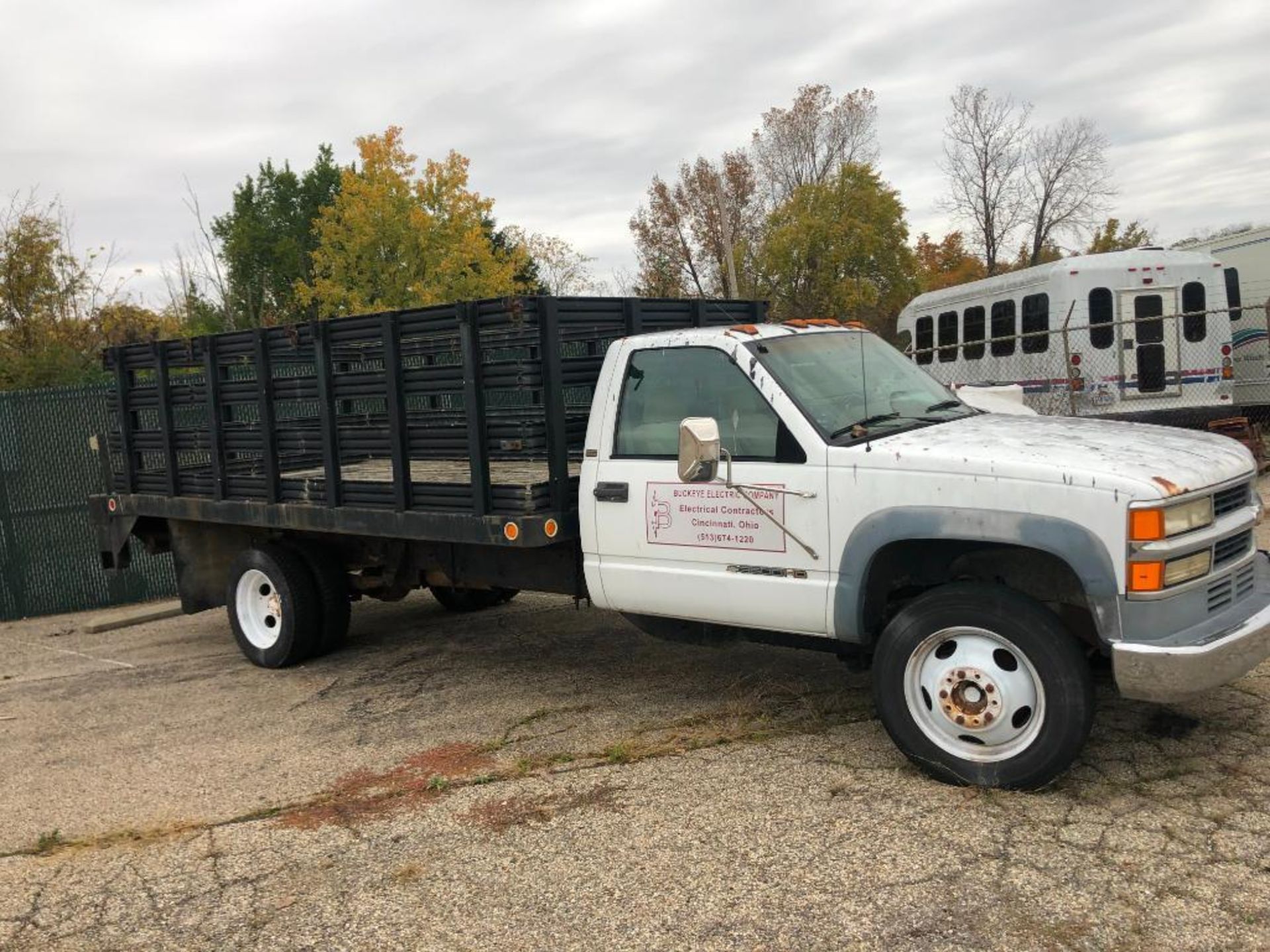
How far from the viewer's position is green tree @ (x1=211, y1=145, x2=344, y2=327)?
40250mm

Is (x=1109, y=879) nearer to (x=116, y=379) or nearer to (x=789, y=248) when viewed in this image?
(x=116, y=379)

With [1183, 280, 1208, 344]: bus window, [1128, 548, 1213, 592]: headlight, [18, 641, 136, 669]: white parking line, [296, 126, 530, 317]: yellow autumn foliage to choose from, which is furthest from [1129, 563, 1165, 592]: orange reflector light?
[296, 126, 530, 317]: yellow autumn foliage

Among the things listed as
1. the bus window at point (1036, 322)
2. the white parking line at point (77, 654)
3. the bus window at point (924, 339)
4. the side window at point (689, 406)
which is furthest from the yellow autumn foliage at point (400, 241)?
the side window at point (689, 406)

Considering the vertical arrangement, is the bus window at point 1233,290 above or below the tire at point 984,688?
above

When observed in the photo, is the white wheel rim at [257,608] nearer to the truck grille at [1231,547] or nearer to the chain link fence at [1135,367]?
the truck grille at [1231,547]

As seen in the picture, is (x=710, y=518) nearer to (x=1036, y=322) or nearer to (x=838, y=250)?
(x=1036, y=322)

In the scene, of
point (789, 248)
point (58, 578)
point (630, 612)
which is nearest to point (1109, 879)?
point (630, 612)

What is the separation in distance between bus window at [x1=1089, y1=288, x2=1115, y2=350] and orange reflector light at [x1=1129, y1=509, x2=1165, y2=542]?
11550mm

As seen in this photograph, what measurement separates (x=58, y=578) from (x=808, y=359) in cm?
850

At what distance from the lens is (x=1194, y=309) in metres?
14.7

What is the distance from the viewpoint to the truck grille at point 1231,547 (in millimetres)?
4207

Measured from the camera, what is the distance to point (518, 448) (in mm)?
5477

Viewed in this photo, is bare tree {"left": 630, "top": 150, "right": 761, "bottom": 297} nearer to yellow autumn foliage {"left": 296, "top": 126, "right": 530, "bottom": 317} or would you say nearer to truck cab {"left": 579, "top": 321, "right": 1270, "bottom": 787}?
yellow autumn foliage {"left": 296, "top": 126, "right": 530, "bottom": 317}

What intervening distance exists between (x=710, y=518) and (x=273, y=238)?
39.9 metres
